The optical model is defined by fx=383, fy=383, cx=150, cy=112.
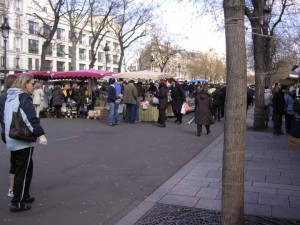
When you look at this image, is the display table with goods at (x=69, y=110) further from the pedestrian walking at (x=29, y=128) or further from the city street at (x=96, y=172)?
the pedestrian walking at (x=29, y=128)

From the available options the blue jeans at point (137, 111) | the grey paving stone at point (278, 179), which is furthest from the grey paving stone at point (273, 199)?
the blue jeans at point (137, 111)

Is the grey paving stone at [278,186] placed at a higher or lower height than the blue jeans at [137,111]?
lower

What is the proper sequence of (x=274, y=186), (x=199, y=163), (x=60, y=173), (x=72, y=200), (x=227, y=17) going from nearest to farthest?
(x=227, y=17)
(x=72, y=200)
(x=274, y=186)
(x=60, y=173)
(x=199, y=163)

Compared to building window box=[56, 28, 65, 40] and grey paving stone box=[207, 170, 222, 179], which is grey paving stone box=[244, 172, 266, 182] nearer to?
grey paving stone box=[207, 170, 222, 179]

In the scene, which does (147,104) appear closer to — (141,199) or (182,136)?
(182,136)

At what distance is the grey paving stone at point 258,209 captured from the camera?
16.1 ft

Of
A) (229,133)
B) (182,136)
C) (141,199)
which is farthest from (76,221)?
(182,136)

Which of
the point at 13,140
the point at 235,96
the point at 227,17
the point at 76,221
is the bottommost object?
the point at 76,221

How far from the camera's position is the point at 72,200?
5.38 metres

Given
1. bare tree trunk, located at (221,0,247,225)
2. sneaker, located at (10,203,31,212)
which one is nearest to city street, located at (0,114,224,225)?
sneaker, located at (10,203,31,212)

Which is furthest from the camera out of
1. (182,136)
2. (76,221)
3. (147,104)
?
(147,104)

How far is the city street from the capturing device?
4871 mm

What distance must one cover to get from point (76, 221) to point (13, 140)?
129cm

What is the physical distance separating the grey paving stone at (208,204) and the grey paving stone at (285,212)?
2.36 ft
